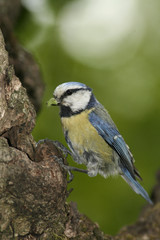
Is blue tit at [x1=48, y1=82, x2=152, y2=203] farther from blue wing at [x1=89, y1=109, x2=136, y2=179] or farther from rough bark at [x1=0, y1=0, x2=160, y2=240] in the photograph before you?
rough bark at [x1=0, y1=0, x2=160, y2=240]

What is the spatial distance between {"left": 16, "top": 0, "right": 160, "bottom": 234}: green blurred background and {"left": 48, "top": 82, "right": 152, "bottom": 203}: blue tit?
1.53 metres

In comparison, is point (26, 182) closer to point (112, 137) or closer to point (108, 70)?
point (112, 137)

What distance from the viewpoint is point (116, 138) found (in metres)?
2.96

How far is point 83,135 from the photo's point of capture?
276cm

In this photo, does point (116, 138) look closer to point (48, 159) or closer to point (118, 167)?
point (118, 167)

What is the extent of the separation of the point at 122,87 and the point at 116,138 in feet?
7.51

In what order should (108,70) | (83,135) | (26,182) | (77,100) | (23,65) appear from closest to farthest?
(26,182) → (83,135) → (77,100) → (23,65) → (108,70)

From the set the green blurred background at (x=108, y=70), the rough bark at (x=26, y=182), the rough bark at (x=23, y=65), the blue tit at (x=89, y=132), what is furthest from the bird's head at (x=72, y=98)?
the green blurred background at (x=108, y=70)

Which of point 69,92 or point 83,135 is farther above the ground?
point 69,92

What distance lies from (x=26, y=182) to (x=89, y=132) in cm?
108

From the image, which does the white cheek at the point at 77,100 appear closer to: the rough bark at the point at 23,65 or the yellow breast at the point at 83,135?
the yellow breast at the point at 83,135

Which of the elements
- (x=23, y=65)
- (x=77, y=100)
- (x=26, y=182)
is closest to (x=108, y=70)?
(x=23, y=65)

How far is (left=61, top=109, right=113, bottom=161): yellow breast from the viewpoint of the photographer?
108 inches

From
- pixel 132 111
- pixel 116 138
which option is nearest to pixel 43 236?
pixel 116 138
